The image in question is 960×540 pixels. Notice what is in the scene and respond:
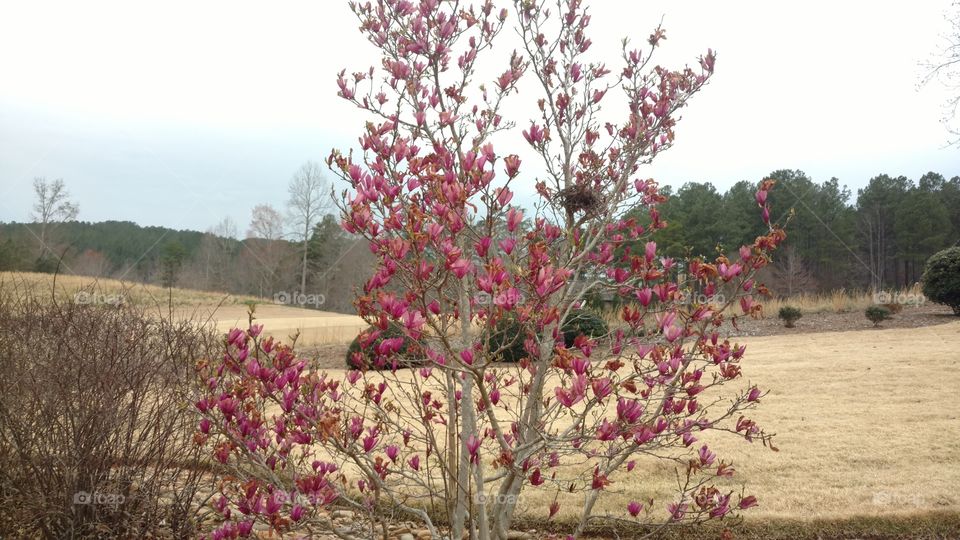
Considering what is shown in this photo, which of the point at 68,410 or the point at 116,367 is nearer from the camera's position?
the point at 68,410

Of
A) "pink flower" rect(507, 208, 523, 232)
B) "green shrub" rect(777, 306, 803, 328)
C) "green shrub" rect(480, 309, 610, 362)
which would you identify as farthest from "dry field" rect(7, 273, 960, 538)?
"green shrub" rect(777, 306, 803, 328)

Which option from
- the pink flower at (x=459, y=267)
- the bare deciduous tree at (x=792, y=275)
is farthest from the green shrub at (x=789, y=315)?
the bare deciduous tree at (x=792, y=275)

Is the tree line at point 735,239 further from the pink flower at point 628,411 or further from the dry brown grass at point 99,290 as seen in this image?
the pink flower at point 628,411

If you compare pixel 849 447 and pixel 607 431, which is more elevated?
pixel 607 431

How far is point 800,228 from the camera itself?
34.0m

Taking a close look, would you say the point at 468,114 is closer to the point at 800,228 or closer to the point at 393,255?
the point at 393,255

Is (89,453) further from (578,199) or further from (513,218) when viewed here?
(578,199)

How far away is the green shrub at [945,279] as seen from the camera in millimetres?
14078

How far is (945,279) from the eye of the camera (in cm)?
1427

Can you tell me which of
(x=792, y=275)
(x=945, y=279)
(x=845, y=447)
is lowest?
(x=845, y=447)

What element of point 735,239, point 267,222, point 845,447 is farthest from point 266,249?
point 845,447

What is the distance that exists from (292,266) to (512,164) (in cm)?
3477

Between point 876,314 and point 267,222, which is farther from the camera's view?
point 267,222

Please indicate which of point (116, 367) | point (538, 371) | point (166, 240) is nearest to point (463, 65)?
point (538, 371)
